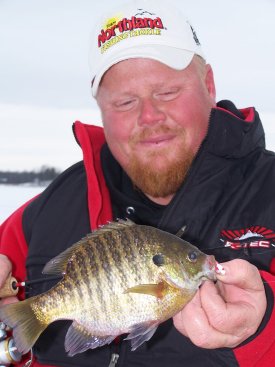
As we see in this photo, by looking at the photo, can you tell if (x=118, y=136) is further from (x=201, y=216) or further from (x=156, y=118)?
(x=201, y=216)

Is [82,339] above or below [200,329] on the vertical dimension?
below

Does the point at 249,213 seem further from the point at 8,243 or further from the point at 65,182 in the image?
the point at 8,243

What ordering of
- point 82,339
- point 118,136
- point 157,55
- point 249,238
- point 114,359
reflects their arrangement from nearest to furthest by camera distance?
1. point 82,339
2. point 249,238
3. point 114,359
4. point 157,55
5. point 118,136

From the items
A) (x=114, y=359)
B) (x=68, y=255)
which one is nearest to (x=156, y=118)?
(x=68, y=255)

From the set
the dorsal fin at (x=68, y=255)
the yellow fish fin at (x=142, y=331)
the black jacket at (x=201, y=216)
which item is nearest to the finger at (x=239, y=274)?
the yellow fish fin at (x=142, y=331)

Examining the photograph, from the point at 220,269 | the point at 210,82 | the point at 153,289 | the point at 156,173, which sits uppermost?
the point at 210,82

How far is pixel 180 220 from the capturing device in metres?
2.71

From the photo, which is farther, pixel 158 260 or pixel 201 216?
pixel 201 216

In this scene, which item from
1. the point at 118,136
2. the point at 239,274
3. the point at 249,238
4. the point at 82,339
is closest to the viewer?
the point at 239,274

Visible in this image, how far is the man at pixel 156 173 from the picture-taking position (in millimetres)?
2695

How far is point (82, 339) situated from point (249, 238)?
100 centimetres

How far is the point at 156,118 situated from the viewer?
114 inches

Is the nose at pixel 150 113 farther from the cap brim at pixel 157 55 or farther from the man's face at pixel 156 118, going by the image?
the cap brim at pixel 157 55

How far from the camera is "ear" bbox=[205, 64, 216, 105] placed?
10.9 feet
